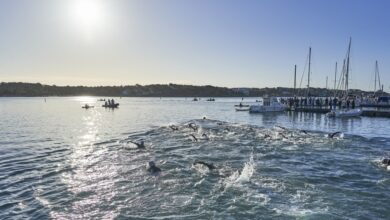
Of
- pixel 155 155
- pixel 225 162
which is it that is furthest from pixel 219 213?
pixel 155 155

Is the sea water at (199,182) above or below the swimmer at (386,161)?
below

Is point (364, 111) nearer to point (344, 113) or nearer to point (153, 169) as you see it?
point (344, 113)

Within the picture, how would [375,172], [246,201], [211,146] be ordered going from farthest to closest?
[211,146] < [375,172] < [246,201]

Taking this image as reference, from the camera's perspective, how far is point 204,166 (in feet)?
67.2

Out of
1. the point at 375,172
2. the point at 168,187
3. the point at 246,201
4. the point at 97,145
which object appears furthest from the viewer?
the point at 97,145

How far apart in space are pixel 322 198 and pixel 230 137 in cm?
1935

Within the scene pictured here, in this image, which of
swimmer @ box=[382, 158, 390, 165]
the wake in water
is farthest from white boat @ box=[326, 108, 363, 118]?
swimmer @ box=[382, 158, 390, 165]

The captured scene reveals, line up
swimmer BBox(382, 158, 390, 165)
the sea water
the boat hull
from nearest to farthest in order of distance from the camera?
1. the sea water
2. swimmer BBox(382, 158, 390, 165)
3. the boat hull

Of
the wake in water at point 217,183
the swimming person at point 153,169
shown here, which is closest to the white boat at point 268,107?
the wake in water at point 217,183

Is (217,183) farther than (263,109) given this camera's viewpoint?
No

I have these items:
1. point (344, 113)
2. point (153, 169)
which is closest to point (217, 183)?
point (153, 169)

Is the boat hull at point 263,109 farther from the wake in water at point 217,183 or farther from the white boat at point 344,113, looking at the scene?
the wake in water at point 217,183

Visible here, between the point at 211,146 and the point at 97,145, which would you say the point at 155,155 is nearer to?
the point at 211,146

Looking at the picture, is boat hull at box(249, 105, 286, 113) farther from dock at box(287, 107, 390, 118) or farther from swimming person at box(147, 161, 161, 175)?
swimming person at box(147, 161, 161, 175)
